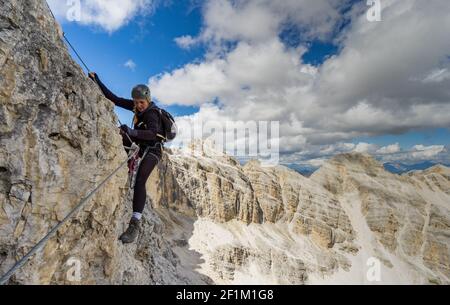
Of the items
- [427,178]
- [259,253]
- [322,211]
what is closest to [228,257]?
[259,253]

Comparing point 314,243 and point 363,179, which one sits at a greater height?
point 363,179

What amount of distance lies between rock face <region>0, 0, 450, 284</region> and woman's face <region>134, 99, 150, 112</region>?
68.0 inches

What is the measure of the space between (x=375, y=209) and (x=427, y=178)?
2787cm

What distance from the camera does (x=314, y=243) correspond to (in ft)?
229

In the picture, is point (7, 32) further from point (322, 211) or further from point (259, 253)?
point (322, 211)

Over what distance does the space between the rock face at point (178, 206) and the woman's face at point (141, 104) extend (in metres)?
1.73

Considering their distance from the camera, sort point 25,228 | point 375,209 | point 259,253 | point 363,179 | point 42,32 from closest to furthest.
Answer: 1. point 25,228
2. point 42,32
3. point 259,253
4. point 375,209
5. point 363,179

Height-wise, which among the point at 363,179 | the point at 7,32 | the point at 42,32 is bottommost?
the point at 7,32

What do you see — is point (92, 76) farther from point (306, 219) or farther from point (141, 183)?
point (306, 219)

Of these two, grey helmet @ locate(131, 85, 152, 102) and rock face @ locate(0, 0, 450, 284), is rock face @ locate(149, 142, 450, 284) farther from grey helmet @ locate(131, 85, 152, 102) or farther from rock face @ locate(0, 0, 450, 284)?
grey helmet @ locate(131, 85, 152, 102)

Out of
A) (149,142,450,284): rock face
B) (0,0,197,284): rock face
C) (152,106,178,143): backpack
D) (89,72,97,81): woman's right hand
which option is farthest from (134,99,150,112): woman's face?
(149,142,450,284): rock face

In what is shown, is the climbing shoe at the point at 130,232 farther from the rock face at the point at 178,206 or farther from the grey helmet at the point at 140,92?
the grey helmet at the point at 140,92

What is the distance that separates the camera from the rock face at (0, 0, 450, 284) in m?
7.28

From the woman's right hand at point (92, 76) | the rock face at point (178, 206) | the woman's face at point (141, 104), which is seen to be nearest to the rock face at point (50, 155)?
the rock face at point (178, 206)
